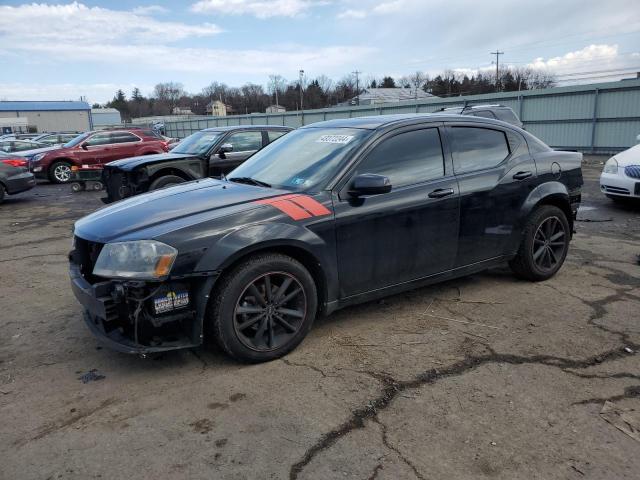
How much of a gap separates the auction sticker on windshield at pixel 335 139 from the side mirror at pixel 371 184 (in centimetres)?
52

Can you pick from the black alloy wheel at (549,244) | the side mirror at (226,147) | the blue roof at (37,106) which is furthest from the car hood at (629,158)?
the blue roof at (37,106)

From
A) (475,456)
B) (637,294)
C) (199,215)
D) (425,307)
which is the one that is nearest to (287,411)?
(475,456)

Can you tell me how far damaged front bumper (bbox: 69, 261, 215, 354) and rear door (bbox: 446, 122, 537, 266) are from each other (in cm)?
233

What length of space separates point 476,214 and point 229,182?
2.18 metres

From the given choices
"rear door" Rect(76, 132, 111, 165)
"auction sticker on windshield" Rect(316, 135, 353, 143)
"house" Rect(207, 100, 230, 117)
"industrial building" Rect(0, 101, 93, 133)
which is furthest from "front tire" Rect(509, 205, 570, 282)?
"house" Rect(207, 100, 230, 117)

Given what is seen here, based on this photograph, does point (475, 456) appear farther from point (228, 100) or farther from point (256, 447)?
point (228, 100)

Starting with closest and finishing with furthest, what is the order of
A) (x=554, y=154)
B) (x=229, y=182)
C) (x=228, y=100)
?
(x=229, y=182) < (x=554, y=154) < (x=228, y=100)

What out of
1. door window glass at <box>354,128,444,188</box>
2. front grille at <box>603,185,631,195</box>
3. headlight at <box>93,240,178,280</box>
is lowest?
front grille at <box>603,185,631,195</box>

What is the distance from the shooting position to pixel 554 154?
4984mm

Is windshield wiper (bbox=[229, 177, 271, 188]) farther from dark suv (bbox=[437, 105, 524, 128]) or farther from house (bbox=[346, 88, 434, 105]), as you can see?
house (bbox=[346, 88, 434, 105])

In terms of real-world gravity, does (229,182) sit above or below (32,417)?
above

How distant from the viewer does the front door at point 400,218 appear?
370 cm

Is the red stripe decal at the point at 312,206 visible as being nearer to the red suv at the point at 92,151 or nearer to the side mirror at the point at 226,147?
the side mirror at the point at 226,147

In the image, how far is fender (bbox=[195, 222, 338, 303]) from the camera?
10.3ft
